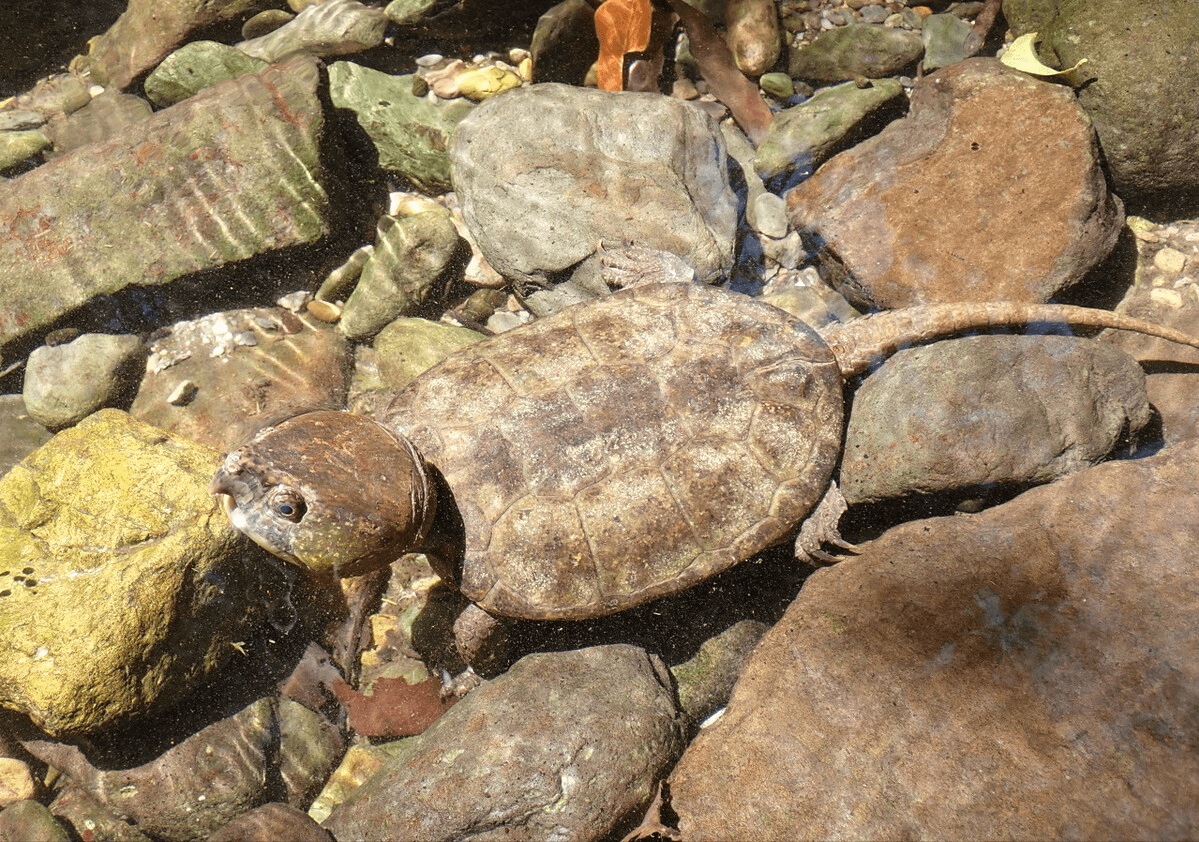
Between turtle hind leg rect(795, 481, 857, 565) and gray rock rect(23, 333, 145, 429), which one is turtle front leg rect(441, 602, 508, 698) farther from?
gray rock rect(23, 333, 145, 429)

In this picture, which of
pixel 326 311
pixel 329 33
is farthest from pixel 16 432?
pixel 329 33

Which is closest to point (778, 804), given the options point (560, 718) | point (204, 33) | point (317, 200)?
point (560, 718)

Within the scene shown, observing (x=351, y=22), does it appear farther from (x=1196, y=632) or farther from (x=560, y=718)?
(x=1196, y=632)

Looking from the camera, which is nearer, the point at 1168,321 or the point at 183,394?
the point at 1168,321

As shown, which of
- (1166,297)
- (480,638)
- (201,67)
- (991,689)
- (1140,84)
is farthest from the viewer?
(201,67)

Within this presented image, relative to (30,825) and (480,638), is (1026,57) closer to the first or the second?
(480,638)

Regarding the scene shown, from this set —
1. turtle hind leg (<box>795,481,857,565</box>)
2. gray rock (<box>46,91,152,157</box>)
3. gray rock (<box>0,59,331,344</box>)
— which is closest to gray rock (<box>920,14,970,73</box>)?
turtle hind leg (<box>795,481,857,565</box>)
